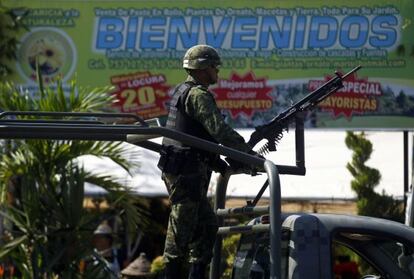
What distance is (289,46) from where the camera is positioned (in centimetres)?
1098

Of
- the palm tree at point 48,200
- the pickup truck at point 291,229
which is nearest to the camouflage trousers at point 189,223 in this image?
the pickup truck at point 291,229

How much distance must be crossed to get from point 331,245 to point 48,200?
4631 mm

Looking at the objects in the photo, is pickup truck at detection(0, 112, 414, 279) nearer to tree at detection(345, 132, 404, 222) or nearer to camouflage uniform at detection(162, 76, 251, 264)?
camouflage uniform at detection(162, 76, 251, 264)

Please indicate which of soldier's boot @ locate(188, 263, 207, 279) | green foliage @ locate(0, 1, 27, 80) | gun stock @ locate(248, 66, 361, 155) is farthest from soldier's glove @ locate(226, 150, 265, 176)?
green foliage @ locate(0, 1, 27, 80)

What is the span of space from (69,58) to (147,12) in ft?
3.36

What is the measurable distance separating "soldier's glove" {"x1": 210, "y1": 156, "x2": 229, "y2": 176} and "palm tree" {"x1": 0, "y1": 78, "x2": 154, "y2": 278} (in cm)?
369

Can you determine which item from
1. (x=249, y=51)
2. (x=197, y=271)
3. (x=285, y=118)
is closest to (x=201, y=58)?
(x=285, y=118)

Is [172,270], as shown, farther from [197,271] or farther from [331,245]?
[331,245]

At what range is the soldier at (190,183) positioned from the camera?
502 centimetres

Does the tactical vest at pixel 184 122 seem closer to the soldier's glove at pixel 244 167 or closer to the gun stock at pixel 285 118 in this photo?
the soldier's glove at pixel 244 167

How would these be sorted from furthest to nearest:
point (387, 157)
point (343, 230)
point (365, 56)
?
point (387, 157) < point (365, 56) < point (343, 230)

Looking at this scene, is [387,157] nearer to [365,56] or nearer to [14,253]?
[365,56]

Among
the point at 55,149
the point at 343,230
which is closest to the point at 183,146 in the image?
the point at 343,230

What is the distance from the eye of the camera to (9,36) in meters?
11.3
